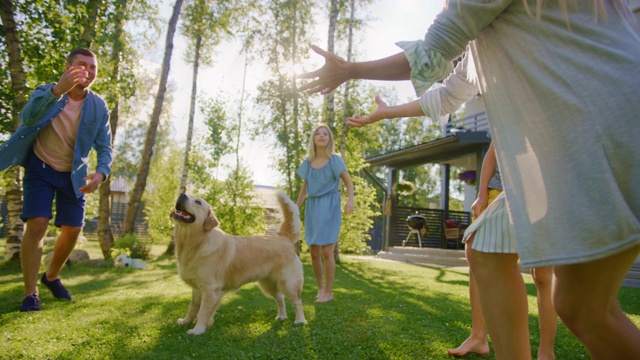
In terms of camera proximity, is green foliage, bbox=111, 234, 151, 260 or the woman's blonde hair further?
green foliage, bbox=111, 234, 151, 260

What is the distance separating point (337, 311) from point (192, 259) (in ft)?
4.87

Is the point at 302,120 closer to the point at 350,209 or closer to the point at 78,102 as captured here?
the point at 350,209

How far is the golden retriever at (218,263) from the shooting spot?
3871 mm

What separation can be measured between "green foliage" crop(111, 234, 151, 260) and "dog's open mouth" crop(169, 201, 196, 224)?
23.4 feet

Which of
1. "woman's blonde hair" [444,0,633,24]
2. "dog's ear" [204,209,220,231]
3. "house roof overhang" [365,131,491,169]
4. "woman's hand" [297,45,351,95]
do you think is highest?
"house roof overhang" [365,131,491,169]

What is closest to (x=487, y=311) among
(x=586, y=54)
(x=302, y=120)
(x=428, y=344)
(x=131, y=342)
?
(x=586, y=54)

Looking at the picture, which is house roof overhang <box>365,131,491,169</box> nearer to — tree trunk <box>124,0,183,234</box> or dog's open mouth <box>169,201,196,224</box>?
tree trunk <box>124,0,183,234</box>

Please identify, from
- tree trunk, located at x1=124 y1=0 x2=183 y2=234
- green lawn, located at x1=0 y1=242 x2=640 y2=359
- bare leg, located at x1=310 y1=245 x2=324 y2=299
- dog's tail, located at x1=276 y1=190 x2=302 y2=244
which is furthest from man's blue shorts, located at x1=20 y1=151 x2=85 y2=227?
tree trunk, located at x1=124 y1=0 x2=183 y2=234

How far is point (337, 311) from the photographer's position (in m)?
4.33

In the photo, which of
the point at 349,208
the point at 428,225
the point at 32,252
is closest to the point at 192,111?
the point at 428,225

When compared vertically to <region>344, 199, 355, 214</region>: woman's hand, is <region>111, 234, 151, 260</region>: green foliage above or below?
below

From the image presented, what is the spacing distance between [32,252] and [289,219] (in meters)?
2.33

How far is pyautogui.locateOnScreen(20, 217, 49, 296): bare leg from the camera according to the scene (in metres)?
3.76

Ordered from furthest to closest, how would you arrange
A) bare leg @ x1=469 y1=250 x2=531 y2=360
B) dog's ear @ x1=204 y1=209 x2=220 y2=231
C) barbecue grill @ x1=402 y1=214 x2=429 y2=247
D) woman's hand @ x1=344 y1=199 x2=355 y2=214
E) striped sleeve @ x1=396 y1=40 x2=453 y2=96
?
barbecue grill @ x1=402 y1=214 x2=429 y2=247, woman's hand @ x1=344 y1=199 x2=355 y2=214, dog's ear @ x1=204 y1=209 x2=220 y2=231, bare leg @ x1=469 y1=250 x2=531 y2=360, striped sleeve @ x1=396 y1=40 x2=453 y2=96
